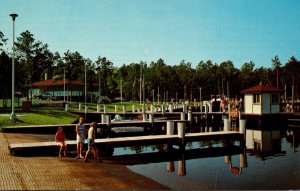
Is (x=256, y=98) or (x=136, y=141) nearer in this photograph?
(x=136, y=141)

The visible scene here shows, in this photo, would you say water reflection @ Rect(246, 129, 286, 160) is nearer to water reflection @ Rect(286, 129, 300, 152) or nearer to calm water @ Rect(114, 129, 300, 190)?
calm water @ Rect(114, 129, 300, 190)

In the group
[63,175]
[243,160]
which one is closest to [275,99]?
[243,160]

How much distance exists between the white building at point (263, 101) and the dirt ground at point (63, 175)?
27471mm

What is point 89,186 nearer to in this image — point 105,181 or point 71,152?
point 105,181

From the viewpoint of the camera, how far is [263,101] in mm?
41938

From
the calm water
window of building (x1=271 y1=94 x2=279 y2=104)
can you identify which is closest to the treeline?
window of building (x1=271 y1=94 x2=279 y2=104)

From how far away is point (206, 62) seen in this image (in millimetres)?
142375

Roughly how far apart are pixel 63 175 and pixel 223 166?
1028 centimetres

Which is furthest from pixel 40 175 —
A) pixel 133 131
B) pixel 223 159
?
pixel 133 131

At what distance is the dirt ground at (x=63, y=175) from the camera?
12.5 m

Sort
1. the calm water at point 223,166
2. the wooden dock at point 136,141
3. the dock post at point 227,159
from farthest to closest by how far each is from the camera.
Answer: the dock post at point 227,159 → the wooden dock at point 136,141 → the calm water at point 223,166

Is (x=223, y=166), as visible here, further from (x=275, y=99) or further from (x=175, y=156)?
(x=275, y=99)

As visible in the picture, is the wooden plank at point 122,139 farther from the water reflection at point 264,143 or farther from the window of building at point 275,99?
the window of building at point 275,99

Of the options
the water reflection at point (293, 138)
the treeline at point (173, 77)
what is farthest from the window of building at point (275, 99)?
the treeline at point (173, 77)
